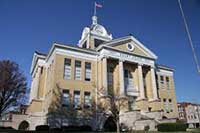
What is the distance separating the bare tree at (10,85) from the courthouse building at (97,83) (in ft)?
18.3

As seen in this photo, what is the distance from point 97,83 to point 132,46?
9.64 m

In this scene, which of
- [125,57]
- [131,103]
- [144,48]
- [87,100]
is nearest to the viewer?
[87,100]

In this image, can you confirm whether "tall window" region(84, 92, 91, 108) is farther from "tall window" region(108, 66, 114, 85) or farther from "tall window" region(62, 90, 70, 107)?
"tall window" region(108, 66, 114, 85)

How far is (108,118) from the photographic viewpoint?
3050 cm

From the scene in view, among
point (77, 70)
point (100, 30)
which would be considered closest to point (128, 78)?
point (77, 70)

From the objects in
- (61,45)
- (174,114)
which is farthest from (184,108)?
(61,45)

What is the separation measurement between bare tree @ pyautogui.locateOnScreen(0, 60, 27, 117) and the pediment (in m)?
19.1

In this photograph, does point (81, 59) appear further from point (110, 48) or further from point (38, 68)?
point (38, 68)

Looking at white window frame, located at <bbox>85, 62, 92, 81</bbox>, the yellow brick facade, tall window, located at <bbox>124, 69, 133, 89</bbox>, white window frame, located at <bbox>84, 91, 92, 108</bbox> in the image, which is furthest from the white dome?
white window frame, located at <bbox>84, 91, 92, 108</bbox>

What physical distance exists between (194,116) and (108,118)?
2819 inches

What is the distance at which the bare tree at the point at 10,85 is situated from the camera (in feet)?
123

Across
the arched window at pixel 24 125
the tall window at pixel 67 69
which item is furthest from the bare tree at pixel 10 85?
the tall window at pixel 67 69

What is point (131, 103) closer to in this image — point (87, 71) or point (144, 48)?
point (87, 71)

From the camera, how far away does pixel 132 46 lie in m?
36.9
